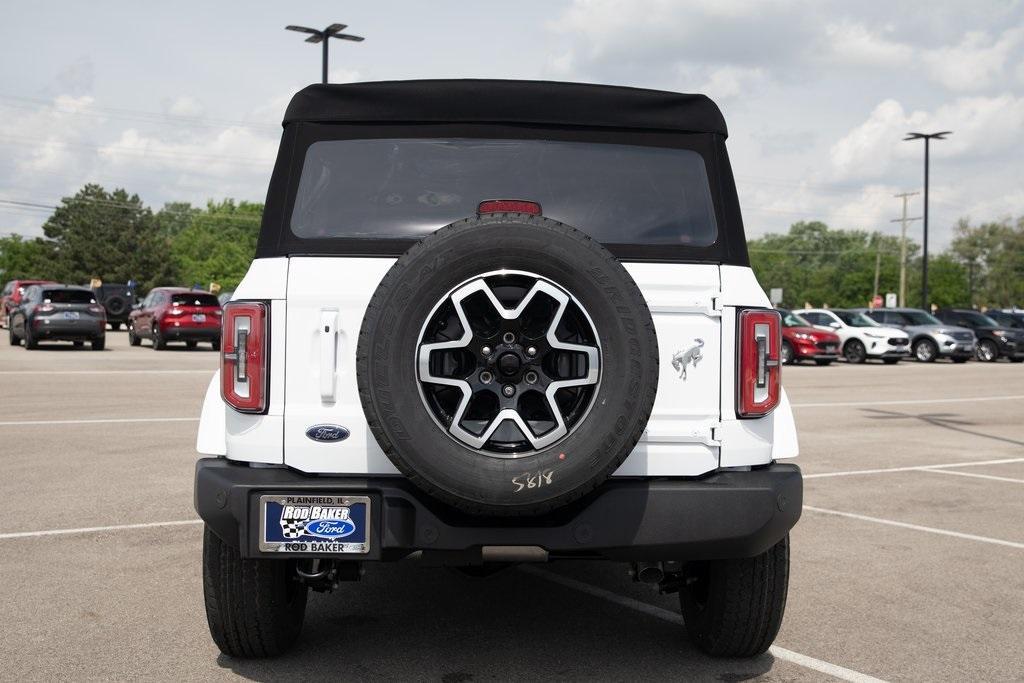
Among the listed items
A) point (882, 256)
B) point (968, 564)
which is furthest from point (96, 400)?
point (882, 256)

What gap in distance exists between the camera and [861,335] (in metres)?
33.6

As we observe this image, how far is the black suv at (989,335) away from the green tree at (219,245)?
3931 inches

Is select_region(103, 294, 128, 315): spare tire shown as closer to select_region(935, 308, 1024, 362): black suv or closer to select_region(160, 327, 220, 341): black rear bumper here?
select_region(160, 327, 220, 341): black rear bumper

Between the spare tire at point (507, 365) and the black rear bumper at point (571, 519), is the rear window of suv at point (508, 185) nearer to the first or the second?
the spare tire at point (507, 365)

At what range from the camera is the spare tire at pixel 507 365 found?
11.4 ft

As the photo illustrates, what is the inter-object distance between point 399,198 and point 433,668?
1.77 metres

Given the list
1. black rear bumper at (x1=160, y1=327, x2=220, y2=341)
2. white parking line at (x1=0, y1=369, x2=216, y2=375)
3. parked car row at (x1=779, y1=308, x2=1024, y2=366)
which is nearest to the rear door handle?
white parking line at (x1=0, y1=369, x2=216, y2=375)

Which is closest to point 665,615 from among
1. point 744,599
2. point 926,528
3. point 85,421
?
point 744,599

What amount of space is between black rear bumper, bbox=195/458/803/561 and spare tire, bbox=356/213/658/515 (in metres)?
0.21

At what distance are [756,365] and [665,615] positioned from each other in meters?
1.57

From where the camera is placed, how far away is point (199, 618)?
→ 4.92 m

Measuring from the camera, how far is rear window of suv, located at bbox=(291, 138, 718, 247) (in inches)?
162

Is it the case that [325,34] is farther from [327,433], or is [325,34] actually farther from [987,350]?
[327,433]

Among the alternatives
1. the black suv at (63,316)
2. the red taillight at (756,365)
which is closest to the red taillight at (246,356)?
the red taillight at (756,365)
